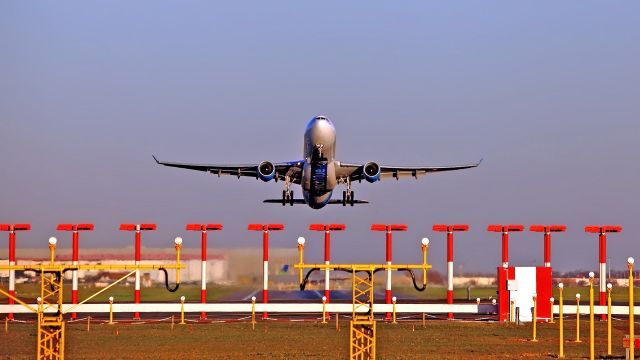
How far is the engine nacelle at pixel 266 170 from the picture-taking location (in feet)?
243

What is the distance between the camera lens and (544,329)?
68688 millimetres

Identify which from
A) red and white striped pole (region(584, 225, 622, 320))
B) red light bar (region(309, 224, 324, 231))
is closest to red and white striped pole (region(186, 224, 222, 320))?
red light bar (region(309, 224, 324, 231))

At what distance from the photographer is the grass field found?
51.0 meters

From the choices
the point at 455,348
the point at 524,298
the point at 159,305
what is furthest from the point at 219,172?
the point at 455,348

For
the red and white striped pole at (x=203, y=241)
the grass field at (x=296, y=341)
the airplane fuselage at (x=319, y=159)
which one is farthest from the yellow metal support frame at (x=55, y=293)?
the red and white striped pole at (x=203, y=241)

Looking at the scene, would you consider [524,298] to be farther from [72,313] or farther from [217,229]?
[72,313]

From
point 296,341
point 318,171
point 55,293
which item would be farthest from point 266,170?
point 55,293

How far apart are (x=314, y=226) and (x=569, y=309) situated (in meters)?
19.5

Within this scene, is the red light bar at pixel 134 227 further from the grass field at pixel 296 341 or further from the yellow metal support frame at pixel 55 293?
the yellow metal support frame at pixel 55 293

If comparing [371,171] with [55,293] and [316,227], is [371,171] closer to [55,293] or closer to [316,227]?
[316,227]

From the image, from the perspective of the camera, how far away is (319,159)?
70.8m

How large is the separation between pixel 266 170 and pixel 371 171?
7.27m

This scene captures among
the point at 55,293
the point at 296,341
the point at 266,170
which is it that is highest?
the point at 266,170

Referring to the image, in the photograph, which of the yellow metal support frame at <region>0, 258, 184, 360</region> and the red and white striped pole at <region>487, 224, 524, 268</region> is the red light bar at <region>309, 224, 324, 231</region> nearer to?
the red and white striped pole at <region>487, 224, 524, 268</region>
